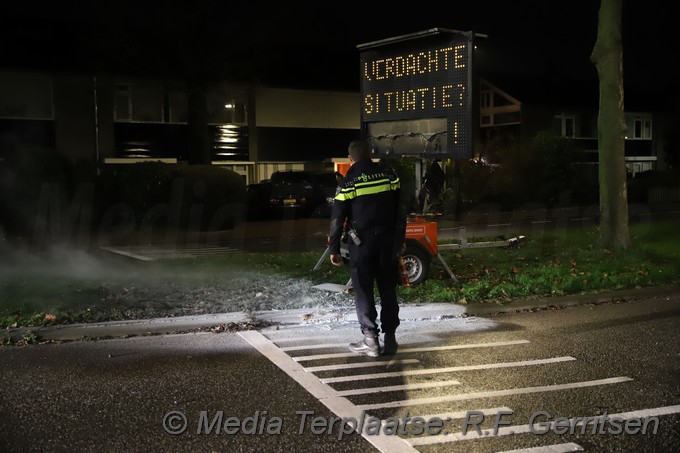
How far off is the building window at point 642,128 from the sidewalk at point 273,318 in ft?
149

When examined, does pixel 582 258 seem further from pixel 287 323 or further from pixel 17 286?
pixel 17 286

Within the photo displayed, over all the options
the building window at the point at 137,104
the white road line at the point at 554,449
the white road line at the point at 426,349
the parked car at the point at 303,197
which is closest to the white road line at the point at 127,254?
the white road line at the point at 426,349

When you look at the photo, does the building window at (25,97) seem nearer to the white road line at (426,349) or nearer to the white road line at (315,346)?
the white road line at (315,346)

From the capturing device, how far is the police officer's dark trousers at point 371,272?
6578 millimetres

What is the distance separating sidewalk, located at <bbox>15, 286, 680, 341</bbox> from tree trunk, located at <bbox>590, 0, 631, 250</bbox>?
384 centimetres

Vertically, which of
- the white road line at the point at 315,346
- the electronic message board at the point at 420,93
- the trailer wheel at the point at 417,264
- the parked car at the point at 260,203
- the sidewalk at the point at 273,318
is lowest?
the white road line at the point at 315,346

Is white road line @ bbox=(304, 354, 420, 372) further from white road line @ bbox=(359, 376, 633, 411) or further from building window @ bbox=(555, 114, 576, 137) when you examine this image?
building window @ bbox=(555, 114, 576, 137)

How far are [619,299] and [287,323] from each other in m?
4.76

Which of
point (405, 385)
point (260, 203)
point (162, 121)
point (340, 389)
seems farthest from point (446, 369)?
point (162, 121)

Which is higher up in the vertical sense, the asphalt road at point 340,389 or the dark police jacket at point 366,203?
the dark police jacket at point 366,203

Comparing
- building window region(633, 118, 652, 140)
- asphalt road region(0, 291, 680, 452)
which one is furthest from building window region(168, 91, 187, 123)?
building window region(633, 118, 652, 140)

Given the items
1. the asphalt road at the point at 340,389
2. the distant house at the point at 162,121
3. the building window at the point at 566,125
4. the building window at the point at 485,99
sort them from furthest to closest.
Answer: the building window at the point at 485,99, the building window at the point at 566,125, the distant house at the point at 162,121, the asphalt road at the point at 340,389

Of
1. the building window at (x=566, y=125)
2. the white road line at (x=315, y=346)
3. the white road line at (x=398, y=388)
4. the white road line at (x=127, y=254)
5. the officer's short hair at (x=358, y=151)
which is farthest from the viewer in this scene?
the building window at (x=566, y=125)

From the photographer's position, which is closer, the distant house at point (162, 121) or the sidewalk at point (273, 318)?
the sidewalk at point (273, 318)
